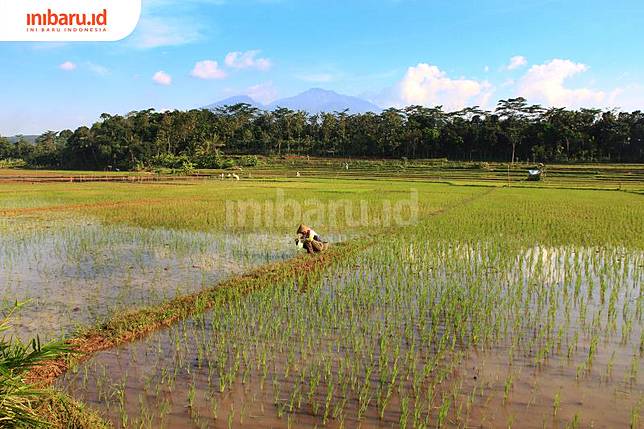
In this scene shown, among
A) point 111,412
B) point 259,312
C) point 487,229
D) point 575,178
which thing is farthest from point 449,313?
point 575,178

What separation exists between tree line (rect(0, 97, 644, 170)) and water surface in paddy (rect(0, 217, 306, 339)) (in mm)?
34287

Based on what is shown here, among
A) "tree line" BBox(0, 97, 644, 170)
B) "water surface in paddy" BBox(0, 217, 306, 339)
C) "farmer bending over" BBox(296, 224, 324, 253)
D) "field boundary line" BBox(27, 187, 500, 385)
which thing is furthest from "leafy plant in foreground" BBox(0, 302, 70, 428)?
"tree line" BBox(0, 97, 644, 170)

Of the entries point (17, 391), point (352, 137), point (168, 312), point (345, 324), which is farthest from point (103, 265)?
point (352, 137)

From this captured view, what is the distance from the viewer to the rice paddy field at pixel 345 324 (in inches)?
121

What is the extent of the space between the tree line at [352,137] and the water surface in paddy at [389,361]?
40.1 m

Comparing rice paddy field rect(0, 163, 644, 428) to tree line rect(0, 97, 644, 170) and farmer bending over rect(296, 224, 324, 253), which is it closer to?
farmer bending over rect(296, 224, 324, 253)

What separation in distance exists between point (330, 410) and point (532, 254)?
5.75 m

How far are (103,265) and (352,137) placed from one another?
166ft

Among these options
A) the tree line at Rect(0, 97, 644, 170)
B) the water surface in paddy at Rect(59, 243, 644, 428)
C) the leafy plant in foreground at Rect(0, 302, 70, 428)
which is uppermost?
the tree line at Rect(0, 97, 644, 170)

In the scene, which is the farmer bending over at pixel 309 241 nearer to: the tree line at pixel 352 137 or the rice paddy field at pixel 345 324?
the rice paddy field at pixel 345 324

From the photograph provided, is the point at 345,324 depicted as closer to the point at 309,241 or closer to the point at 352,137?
the point at 309,241

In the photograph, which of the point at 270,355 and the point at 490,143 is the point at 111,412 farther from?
the point at 490,143

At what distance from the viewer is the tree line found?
43750 mm

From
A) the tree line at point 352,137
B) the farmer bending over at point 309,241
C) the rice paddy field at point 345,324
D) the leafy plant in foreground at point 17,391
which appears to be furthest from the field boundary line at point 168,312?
the tree line at point 352,137
